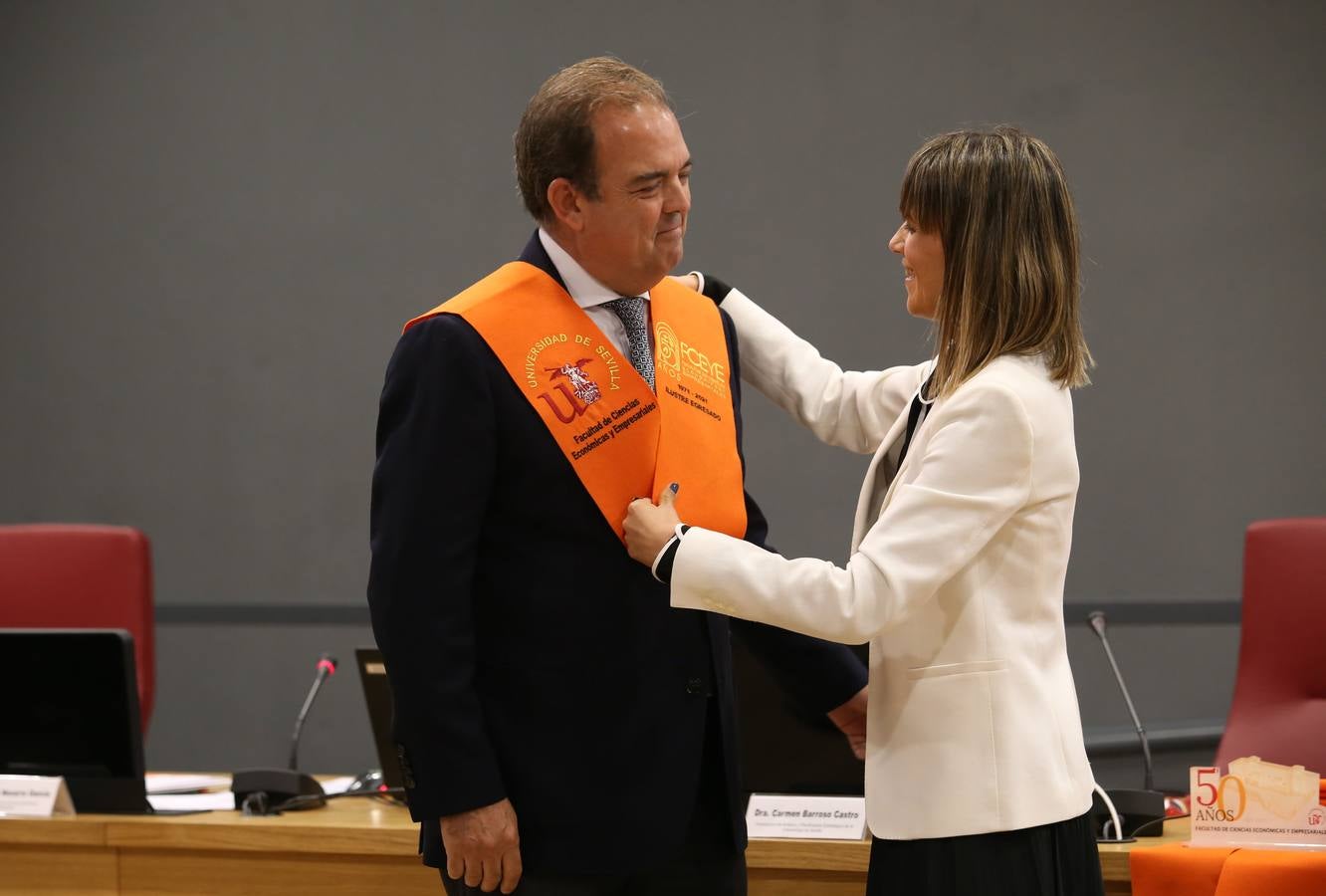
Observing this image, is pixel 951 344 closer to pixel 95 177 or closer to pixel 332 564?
pixel 332 564

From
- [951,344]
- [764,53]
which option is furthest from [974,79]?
[951,344]

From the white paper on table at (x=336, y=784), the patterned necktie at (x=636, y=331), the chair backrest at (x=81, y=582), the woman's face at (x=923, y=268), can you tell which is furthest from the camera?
the chair backrest at (x=81, y=582)

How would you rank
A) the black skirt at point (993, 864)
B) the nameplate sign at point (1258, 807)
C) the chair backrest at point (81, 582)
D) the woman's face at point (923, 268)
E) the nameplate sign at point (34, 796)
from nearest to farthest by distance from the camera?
the black skirt at point (993, 864)
the woman's face at point (923, 268)
the nameplate sign at point (1258, 807)
the nameplate sign at point (34, 796)
the chair backrest at point (81, 582)

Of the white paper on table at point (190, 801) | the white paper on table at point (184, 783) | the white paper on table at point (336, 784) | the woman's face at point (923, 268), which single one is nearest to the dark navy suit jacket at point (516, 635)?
the woman's face at point (923, 268)

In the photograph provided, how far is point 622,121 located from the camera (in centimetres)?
163

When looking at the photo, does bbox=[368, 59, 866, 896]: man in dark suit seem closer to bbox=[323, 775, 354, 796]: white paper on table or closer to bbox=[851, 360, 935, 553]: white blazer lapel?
bbox=[851, 360, 935, 553]: white blazer lapel

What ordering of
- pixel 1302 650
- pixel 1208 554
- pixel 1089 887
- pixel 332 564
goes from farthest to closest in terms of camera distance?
1. pixel 332 564
2. pixel 1208 554
3. pixel 1302 650
4. pixel 1089 887

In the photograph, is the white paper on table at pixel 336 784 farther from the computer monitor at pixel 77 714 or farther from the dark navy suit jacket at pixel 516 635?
the dark navy suit jacket at pixel 516 635

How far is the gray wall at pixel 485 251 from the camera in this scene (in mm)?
4016

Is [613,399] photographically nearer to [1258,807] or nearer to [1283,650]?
[1258,807]

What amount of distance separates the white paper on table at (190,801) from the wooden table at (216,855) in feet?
0.38

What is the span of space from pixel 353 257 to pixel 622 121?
9.66 ft

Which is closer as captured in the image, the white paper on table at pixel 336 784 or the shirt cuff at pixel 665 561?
the shirt cuff at pixel 665 561

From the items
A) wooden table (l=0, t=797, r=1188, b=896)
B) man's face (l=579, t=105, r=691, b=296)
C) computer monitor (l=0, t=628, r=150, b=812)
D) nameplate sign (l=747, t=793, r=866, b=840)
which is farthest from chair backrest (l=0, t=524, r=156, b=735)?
man's face (l=579, t=105, r=691, b=296)
